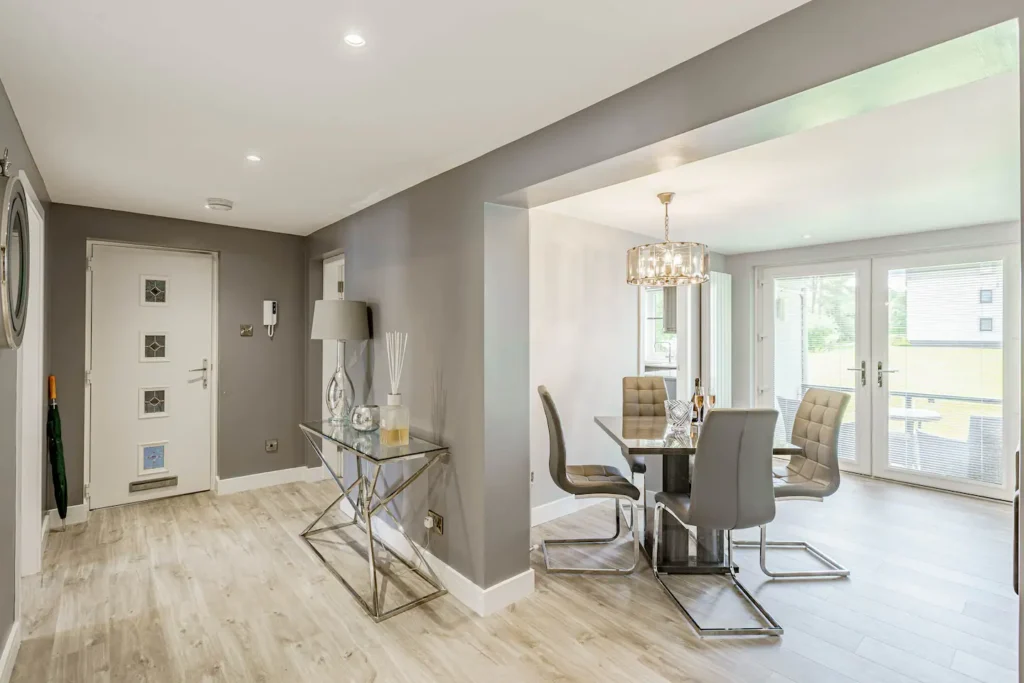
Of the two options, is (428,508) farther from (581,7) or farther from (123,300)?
(123,300)

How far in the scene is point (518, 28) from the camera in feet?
5.01

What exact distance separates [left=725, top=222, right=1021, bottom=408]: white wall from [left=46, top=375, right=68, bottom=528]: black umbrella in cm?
613

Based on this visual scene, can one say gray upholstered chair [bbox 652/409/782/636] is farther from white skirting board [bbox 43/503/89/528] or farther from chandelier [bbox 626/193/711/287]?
white skirting board [bbox 43/503/89/528]

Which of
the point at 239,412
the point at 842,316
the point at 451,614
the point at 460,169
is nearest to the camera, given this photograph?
the point at 451,614

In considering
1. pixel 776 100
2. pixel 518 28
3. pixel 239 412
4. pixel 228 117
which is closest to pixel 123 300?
pixel 239 412

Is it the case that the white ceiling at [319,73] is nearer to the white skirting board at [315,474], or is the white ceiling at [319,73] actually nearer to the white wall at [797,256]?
the white skirting board at [315,474]

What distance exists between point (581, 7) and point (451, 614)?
2606 millimetres

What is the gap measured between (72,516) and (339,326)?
2.43 m

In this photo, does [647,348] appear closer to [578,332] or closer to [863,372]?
[578,332]

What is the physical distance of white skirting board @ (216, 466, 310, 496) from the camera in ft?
14.3

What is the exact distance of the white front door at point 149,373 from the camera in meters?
3.89

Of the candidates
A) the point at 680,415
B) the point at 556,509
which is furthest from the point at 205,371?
the point at 680,415

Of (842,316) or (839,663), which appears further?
(842,316)

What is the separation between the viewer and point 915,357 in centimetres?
473
